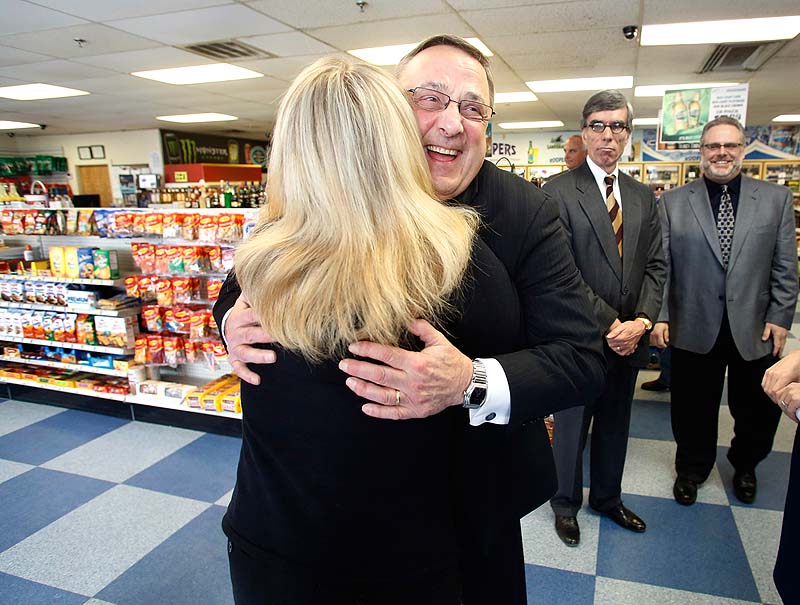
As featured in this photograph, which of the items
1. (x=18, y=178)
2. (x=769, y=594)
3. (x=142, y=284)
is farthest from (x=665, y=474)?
(x=18, y=178)

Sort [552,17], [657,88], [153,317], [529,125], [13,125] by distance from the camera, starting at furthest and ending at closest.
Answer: [529,125], [13,125], [657,88], [552,17], [153,317]

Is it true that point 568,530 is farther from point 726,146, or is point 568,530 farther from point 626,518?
point 726,146

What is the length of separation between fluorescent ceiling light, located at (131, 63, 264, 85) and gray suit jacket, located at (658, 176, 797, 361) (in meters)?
5.57

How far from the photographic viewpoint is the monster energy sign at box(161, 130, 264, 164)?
496 inches

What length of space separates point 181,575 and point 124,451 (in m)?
1.49

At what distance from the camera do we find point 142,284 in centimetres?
358

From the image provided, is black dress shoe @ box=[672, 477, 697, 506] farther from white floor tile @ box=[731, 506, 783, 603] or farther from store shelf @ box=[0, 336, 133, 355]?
store shelf @ box=[0, 336, 133, 355]

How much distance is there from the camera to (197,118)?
10844mm

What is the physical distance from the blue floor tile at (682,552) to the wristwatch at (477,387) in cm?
184

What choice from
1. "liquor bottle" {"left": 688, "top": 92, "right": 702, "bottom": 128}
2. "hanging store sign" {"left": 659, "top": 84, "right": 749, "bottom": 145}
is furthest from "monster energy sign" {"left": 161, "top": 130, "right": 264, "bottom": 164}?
"liquor bottle" {"left": 688, "top": 92, "right": 702, "bottom": 128}

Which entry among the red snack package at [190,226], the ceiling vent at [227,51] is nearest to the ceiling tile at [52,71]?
the ceiling vent at [227,51]

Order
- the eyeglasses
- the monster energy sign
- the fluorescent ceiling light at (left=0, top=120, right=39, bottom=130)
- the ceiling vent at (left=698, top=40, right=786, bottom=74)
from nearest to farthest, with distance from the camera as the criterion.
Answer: the eyeglasses → the ceiling vent at (left=698, top=40, right=786, bottom=74) → the fluorescent ceiling light at (left=0, top=120, right=39, bottom=130) → the monster energy sign

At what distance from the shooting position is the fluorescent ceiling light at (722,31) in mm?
5004

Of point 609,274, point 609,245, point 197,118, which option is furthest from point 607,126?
point 197,118
